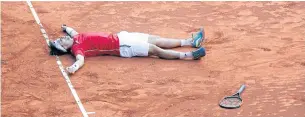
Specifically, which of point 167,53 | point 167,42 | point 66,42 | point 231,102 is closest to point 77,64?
point 66,42

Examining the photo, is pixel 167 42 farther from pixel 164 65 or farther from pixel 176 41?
pixel 164 65

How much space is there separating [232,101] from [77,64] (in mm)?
2385

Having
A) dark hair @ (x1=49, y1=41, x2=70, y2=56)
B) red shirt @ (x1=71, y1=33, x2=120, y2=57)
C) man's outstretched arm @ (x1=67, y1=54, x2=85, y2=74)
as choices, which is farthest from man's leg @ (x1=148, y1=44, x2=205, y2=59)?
dark hair @ (x1=49, y1=41, x2=70, y2=56)

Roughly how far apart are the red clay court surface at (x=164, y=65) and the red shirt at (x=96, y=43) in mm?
125

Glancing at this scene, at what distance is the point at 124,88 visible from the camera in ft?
Result: 30.1

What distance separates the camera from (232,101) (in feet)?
28.6

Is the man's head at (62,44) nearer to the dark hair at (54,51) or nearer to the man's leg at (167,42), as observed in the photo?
the dark hair at (54,51)

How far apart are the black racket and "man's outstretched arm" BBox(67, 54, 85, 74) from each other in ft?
7.33

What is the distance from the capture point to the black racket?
337 inches

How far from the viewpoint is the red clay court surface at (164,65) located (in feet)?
28.4

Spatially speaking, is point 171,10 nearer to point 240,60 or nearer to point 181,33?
point 181,33

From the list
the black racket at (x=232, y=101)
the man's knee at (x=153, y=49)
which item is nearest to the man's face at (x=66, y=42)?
the man's knee at (x=153, y=49)

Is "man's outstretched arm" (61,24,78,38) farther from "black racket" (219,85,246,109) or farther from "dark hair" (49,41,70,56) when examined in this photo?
"black racket" (219,85,246,109)

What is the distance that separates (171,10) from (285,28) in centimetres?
221
